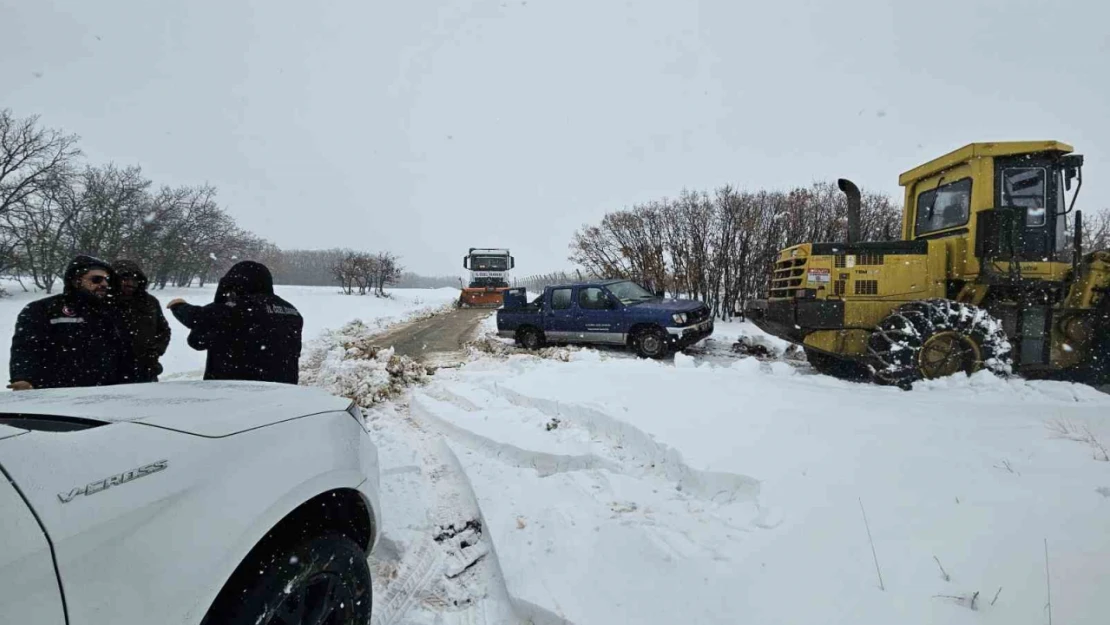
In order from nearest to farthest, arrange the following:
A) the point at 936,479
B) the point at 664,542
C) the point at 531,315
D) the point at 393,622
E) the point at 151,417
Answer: the point at 151,417 < the point at 393,622 < the point at 664,542 < the point at 936,479 < the point at 531,315

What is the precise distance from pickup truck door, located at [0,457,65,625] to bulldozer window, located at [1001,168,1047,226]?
27.6ft

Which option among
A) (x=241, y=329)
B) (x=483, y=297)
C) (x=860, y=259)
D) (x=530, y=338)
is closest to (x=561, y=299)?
(x=530, y=338)

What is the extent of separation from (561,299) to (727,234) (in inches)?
227

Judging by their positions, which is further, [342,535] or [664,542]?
[664,542]

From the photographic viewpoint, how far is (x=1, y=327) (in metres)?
10.6

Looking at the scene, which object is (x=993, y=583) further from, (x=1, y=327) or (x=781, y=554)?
(x=1, y=327)

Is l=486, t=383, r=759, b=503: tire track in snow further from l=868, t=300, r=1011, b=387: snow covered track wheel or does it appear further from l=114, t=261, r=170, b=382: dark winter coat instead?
l=868, t=300, r=1011, b=387: snow covered track wheel

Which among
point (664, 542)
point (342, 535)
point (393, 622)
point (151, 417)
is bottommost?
point (393, 622)

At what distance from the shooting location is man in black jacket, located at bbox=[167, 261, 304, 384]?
2.79m

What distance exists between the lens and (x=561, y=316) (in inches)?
392

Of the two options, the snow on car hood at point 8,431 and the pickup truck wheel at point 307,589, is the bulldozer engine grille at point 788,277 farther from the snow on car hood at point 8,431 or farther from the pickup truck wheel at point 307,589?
Answer: the snow on car hood at point 8,431

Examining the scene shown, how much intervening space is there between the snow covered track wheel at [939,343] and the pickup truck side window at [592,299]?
4.97 meters

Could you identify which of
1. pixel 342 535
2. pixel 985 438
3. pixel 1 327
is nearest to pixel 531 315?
pixel 985 438

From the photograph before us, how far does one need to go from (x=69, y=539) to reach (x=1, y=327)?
15760 mm
